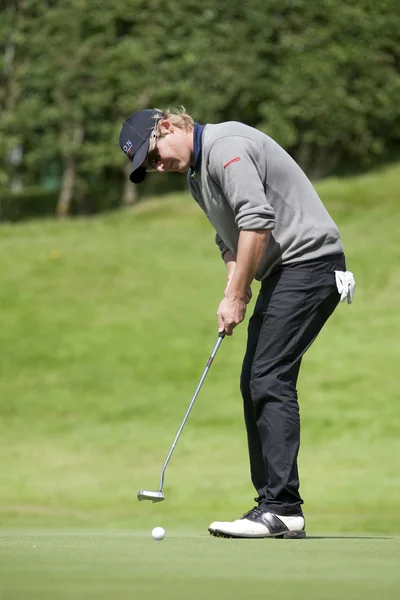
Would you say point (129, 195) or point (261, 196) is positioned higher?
point (129, 195)

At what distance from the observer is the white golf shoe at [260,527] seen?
4500 mm

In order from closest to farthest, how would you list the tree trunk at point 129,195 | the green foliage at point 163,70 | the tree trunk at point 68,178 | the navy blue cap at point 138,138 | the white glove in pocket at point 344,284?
the navy blue cap at point 138,138 < the white glove in pocket at point 344,284 < the green foliage at point 163,70 < the tree trunk at point 68,178 < the tree trunk at point 129,195

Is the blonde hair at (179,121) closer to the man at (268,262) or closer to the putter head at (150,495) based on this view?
the man at (268,262)

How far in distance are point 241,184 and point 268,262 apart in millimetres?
406

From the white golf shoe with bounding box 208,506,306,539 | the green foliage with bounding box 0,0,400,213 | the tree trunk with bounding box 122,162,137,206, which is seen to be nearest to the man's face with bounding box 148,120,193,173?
the white golf shoe with bounding box 208,506,306,539

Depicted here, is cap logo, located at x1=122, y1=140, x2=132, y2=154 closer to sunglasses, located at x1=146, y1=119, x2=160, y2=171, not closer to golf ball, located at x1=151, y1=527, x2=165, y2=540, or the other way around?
sunglasses, located at x1=146, y1=119, x2=160, y2=171

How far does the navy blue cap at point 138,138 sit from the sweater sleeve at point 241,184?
0.25 m

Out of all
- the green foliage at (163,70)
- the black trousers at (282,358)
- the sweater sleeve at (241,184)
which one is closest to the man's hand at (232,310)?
the black trousers at (282,358)

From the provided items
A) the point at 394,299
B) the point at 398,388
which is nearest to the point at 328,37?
the point at 394,299

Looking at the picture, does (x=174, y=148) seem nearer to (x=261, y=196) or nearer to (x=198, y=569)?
(x=261, y=196)

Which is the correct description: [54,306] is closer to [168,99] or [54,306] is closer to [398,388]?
[398,388]

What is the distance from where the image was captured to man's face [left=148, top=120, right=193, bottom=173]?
15.0ft

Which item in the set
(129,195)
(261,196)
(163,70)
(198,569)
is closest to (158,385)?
(261,196)

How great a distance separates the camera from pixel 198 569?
338 centimetres
